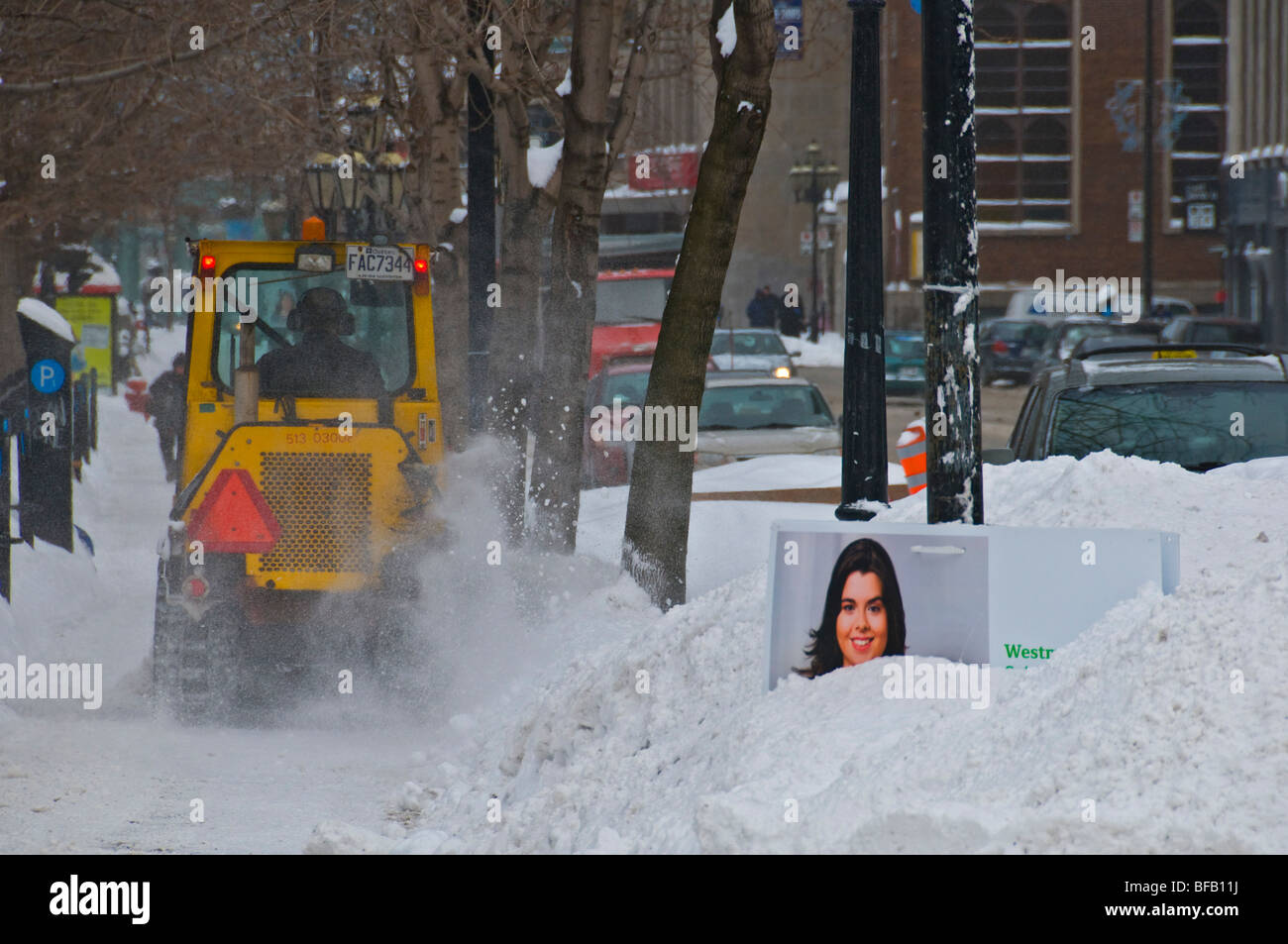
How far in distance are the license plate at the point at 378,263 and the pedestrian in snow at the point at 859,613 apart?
441 centimetres

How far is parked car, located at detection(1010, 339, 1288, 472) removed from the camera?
934cm

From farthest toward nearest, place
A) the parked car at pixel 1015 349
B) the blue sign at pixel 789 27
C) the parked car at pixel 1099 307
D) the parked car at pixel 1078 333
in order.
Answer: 1. the parked car at pixel 1099 307
2. the parked car at pixel 1015 349
3. the parked car at pixel 1078 333
4. the blue sign at pixel 789 27

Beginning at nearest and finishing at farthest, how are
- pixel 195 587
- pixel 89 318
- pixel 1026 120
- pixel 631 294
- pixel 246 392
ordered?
1. pixel 195 587
2. pixel 246 392
3. pixel 89 318
4. pixel 631 294
5. pixel 1026 120

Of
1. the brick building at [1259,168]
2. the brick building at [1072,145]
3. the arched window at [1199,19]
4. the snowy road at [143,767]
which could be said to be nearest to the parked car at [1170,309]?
the brick building at [1259,168]

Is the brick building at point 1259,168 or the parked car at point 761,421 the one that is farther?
Result: the brick building at point 1259,168

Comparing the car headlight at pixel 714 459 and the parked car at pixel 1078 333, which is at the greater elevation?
the parked car at pixel 1078 333

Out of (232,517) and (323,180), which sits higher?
(323,180)

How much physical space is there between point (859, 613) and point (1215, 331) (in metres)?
30.3

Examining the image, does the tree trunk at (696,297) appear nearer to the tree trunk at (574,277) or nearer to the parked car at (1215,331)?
the tree trunk at (574,277)

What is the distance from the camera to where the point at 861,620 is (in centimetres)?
570

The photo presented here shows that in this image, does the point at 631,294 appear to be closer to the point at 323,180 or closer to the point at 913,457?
the point at 323,180

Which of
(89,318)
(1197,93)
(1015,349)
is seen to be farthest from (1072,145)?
(89,318)

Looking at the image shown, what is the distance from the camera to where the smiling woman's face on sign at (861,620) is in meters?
5.66

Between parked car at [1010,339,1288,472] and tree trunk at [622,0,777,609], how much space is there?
2.09 m
